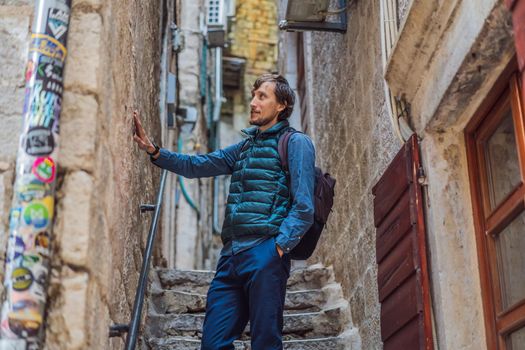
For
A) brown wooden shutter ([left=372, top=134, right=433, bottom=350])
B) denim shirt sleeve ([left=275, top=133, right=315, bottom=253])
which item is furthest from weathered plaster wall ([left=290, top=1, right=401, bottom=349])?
denim shirt sleeve ([left=275, top=133, right=315, bottom=253])

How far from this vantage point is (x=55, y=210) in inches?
92.1

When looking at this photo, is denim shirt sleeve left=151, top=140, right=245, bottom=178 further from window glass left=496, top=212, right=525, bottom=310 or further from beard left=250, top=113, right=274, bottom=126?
window glass left=496, top=212, right=525, bottom=310

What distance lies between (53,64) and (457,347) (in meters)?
1.94

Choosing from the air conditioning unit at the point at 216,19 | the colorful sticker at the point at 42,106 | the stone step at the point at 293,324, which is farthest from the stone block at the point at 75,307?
the air conditioning unit at the point at 216,19

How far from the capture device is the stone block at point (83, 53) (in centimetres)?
247

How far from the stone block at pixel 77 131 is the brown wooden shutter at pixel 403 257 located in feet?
5.19

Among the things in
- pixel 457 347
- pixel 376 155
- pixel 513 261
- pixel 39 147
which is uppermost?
pixel 376 155

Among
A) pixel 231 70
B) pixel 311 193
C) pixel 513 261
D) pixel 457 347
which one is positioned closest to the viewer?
pixel 513 261

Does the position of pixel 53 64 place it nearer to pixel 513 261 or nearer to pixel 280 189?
pixel 280 189

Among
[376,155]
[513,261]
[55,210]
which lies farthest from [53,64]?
[376,155]

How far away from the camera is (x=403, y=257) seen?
3.52 m

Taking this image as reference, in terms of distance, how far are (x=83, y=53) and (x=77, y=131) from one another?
0.27 metres

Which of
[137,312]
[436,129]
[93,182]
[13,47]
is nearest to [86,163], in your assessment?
[93,182]

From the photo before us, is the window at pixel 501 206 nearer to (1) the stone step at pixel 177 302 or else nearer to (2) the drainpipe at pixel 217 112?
(1) the stone step at pixel 177 302
